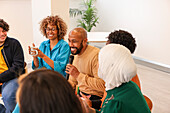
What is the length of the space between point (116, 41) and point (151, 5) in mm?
4087

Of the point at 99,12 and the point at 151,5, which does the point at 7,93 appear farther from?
the point at 99,12

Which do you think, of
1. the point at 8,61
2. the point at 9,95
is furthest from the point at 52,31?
the point at 9,95

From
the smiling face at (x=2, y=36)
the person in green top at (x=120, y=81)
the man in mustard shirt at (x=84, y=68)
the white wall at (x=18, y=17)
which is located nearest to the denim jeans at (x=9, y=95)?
the smiling face at (x=2, y=36)

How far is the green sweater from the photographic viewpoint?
1234mm

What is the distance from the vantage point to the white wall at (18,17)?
13.7ft

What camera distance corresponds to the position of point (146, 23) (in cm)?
573

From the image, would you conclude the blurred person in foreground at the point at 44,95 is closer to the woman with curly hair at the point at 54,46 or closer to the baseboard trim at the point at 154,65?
the woman with curly hair at the point at 54,46

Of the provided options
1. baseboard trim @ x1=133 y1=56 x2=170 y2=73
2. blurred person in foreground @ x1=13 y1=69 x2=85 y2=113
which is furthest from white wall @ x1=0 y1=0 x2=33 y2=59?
blurred person in foreground @ x1=13 y1=69 x2=85 y2=113

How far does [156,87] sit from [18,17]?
3.37m

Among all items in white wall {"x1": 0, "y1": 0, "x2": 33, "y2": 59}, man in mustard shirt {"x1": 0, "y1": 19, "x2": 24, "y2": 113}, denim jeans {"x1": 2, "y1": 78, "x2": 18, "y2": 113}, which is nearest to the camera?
denim jeans {"x1": 2, "y1": 78, "x2": 18, "y2": 113}

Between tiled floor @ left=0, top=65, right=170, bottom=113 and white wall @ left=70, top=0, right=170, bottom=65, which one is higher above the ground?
white wall @ left=70, top=0, right=170, bottom=65

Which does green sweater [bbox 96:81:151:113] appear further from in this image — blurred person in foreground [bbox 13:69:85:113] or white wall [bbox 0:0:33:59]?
white wall [bbox 0:0:33:59]

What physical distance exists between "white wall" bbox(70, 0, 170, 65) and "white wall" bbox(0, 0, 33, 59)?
10.5 ft

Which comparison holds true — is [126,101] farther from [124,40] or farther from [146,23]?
[146,23]
